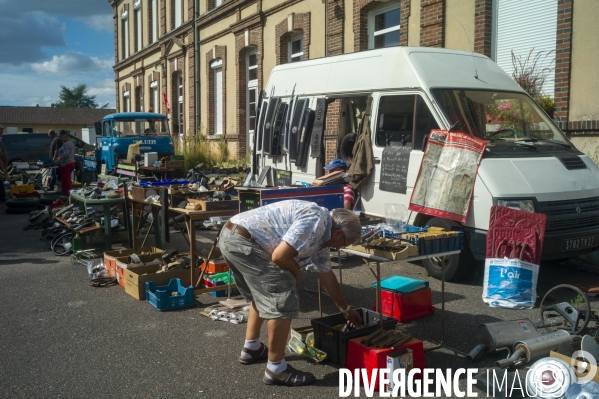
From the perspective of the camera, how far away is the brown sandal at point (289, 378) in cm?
436

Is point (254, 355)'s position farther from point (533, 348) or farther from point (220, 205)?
point (220, 205)

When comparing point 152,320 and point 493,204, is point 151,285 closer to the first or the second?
point 152,320

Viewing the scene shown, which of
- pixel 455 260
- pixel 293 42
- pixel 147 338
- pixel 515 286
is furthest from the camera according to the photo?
pixel 293 42

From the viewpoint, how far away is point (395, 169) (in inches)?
306

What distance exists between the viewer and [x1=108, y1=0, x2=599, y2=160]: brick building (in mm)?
9664

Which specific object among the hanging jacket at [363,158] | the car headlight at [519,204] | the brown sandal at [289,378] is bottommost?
the brown sandal at [289,378]

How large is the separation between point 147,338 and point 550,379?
3.34m

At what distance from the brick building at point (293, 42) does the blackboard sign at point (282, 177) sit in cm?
75

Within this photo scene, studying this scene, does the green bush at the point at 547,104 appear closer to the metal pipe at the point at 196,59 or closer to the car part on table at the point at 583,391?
the car part on table at the point at 583,391

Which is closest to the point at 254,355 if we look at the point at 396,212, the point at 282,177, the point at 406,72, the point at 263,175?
the point at 396,212

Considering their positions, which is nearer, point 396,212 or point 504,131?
point 396,212

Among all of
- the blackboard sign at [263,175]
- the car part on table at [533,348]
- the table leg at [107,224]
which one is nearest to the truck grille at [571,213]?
the car part on table at [533,348]

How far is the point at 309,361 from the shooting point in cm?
486

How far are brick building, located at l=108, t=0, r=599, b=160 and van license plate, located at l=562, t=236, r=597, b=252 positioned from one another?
10.5 feet
